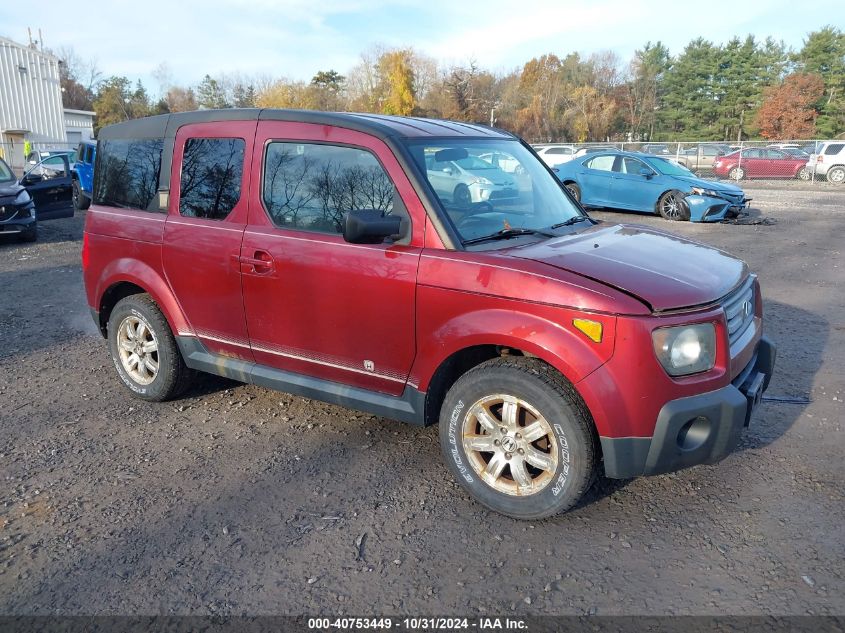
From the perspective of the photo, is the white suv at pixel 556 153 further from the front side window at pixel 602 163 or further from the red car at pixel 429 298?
the red car at pixel 429 298

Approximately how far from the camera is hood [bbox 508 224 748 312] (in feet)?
10.4

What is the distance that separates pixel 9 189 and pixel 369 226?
1164 centimetres

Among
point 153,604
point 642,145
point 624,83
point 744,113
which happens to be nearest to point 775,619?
point 153,604

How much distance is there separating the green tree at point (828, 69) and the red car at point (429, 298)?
61.4 m

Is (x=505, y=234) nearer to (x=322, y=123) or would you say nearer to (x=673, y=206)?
(x=322, y=123)

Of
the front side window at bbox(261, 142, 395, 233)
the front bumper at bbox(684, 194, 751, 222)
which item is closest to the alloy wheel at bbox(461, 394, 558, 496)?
the front side window at bbox(261, 142, 395, 233)

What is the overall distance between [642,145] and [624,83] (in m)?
39.9

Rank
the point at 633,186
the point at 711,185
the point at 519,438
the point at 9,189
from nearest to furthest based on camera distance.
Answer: the point at 519,438
the point at 9,189
the point at 711,185
the point at 633,186

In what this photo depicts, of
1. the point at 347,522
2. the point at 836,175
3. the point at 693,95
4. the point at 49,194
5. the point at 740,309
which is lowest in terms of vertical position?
the point at 347,522

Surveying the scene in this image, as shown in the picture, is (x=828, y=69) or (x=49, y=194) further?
(x=828, y=69)

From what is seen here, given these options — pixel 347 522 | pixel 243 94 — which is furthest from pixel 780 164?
pixel 243 94

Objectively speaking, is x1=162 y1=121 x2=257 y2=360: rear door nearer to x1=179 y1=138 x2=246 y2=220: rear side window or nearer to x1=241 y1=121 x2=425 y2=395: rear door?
x1=179 y1=138 x2=246 y2=220: rear side window

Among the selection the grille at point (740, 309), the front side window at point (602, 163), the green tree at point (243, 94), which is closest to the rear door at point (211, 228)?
the grille at point (740, 309)

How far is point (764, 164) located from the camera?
30.3 meters
